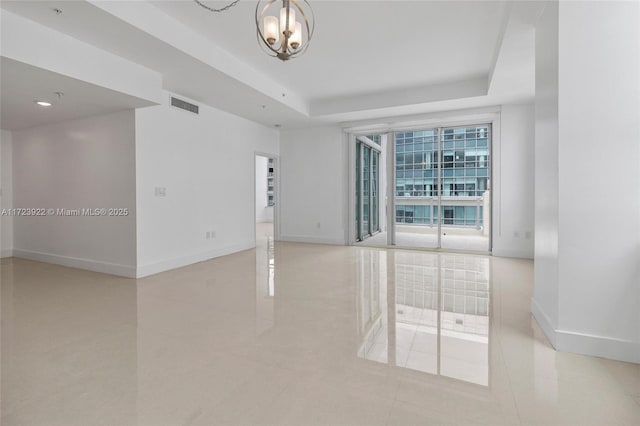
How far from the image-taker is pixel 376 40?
3.99m

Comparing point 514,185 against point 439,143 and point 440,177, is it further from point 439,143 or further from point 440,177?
point 439,143

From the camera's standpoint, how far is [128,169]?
453 centimetres

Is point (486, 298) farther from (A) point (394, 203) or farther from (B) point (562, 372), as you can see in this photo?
(A) point (394, 203)

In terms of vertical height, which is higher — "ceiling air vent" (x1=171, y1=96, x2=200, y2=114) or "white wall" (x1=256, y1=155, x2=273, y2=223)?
"ceiling air vent" (x1=171, y1=96, x2=200, y2=114)

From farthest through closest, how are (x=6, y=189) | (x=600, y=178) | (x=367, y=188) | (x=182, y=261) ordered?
1. (x=367, y=188)
2. (x=6, y=189)
3. (x=182, y=261)
4. (x=600, y=178)

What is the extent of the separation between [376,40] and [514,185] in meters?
3.90

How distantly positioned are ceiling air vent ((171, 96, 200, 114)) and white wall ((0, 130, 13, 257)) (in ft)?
12.4

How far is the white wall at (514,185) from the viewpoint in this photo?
5.81m

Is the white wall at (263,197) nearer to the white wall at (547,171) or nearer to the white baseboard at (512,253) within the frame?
the white baseboard at (512,253)

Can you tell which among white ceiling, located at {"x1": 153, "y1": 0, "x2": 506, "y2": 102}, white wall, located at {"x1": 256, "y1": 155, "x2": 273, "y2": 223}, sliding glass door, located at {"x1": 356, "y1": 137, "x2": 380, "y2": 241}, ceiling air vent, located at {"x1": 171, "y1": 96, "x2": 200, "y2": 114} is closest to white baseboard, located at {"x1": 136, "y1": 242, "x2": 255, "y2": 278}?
ceiling air vent, located at {"x1": 171, "y1": 96, "x2": 200, "y2": 114}

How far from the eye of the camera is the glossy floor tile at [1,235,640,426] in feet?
5.43

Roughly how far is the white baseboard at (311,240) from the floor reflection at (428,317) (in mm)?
2261

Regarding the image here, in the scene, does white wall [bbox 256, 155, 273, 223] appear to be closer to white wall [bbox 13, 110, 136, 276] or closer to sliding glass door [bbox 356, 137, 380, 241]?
sliding glass door [bbox 356, 137, 380, 241]

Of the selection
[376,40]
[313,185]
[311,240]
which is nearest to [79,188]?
[313,185]
